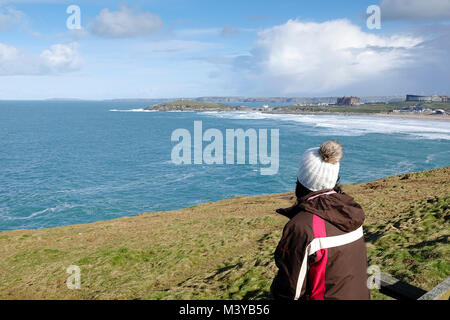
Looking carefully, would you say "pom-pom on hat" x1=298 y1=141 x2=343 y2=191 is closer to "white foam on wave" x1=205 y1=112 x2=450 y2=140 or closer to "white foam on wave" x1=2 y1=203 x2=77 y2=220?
"white foam on wave" x1=2 y1=203 x2=77 y2=220

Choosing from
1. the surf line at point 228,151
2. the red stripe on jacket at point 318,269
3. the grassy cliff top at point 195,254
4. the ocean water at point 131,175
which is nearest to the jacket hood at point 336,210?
the red stripe on jacket at point 318,269

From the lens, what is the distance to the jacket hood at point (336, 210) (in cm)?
295

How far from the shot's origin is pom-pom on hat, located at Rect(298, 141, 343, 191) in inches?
124

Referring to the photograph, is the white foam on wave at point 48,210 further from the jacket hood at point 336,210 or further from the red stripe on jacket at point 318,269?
the jacket hood at point 336,210

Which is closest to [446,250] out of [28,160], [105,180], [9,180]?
[105,180]

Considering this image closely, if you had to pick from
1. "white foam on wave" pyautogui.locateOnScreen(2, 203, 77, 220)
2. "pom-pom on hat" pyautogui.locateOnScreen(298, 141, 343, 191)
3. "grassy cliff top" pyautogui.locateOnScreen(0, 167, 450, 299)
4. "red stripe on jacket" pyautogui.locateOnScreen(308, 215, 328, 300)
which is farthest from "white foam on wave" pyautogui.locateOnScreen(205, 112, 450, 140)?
"red stripe on jacket" pyautogui.locateOnScreen(308, 215, 328, 300)

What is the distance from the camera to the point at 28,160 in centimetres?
6278

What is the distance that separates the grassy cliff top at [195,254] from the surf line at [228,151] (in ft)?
113

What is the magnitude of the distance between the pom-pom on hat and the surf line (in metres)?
47.9

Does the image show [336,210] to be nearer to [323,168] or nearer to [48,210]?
[323,168]

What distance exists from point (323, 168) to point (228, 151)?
Result: 7050 centimetres

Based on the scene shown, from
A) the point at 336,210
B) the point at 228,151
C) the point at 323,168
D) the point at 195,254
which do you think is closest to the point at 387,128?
the point at 228,151

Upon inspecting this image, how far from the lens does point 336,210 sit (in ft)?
9.80
